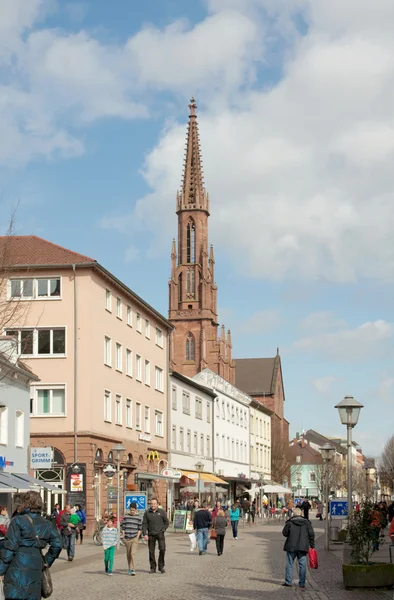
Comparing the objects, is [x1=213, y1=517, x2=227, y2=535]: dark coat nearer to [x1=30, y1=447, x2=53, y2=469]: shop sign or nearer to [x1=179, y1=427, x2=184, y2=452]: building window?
[x1=30, y1=447, x2=53, y2=469]: shop sign

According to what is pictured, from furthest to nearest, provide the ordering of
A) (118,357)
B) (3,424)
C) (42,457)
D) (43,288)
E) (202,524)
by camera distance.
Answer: (118,357)
(43,288)
(3,424)
(42,457)
(202,524)

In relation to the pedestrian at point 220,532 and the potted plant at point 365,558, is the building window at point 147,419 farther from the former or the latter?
the potted plant at point 365,558

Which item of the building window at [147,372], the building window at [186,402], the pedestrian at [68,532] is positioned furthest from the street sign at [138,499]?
the building window at [186,402]

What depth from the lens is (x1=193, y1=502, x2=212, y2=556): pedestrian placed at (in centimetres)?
3038

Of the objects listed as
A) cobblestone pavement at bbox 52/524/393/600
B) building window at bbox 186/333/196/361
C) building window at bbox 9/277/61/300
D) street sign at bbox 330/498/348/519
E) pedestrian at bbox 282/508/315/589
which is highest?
building window at bbox 186/333/196/361

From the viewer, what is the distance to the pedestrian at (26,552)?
9.50 m

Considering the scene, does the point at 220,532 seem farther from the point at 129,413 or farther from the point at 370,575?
the point at 129,413

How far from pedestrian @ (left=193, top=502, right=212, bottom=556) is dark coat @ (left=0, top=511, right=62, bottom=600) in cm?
2083

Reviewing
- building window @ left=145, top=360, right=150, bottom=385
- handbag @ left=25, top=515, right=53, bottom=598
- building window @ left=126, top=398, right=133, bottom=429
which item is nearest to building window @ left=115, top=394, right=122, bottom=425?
building window @ left=126, top=398, right=133, bottom=429

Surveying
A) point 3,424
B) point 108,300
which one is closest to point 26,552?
point 3,424

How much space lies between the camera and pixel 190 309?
381 feet

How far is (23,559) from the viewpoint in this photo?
9570 millimetres

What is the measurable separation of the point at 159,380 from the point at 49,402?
16361 mm

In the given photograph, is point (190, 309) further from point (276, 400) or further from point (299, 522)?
point (299, 522)
